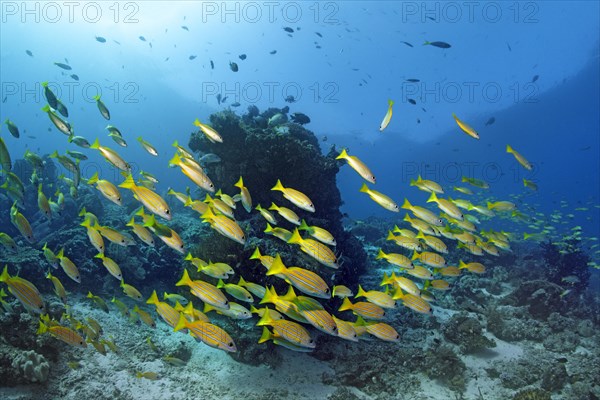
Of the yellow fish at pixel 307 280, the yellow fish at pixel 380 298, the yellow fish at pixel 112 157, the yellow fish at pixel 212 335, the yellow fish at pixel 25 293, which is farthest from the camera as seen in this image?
the yellow fish at pixel 112 157

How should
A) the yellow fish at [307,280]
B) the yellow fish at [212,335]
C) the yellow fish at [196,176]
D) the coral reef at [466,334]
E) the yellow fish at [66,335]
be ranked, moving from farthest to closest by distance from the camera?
the coral reef at [466,334], the yellow fish at [196,176], the yellow fish at [66,335], the yellow fish at [212,335], the yellow fish at [307,280]

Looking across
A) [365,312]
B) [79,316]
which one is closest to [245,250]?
[365,312]

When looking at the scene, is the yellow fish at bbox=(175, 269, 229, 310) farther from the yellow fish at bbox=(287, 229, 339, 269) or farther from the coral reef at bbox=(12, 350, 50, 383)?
the coral reef at bbox=(12, 350, 50, 383)

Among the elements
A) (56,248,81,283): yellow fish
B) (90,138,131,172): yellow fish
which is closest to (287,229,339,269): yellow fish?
(90,138,131,172): yellow fish

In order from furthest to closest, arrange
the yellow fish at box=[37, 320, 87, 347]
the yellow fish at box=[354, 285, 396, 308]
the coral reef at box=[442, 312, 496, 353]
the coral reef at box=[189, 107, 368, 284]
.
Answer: the coral reef at box=[189, 107, 368, 284] < the coral reef at box=[442, 312, 496, 353] < the yellow fish at box=[354, 285, 396, 308] < the yellow fish at box=[37, 320, 87, 347]

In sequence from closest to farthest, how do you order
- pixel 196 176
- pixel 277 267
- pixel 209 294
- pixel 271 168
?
pixel 277 267 → pixel 209 294 → pixel 196 176 → pixel 271 168

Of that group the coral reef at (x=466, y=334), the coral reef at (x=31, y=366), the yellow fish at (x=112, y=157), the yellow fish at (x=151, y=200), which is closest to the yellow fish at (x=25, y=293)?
the coral reef at (x=31, y=366)

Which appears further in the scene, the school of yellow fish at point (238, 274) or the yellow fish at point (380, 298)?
the yellow fish at point (380, 298)

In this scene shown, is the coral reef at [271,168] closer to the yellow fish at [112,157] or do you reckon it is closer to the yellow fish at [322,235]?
the yellow fish at [322,235]

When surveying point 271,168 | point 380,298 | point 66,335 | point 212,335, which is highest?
point 271,168

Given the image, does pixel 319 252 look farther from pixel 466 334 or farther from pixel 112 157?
pixel 466 334

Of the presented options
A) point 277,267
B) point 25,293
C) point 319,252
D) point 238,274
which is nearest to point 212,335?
point 277,267

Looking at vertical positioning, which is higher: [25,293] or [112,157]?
[112,157]

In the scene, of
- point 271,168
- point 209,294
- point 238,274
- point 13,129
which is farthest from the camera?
point 271,168
